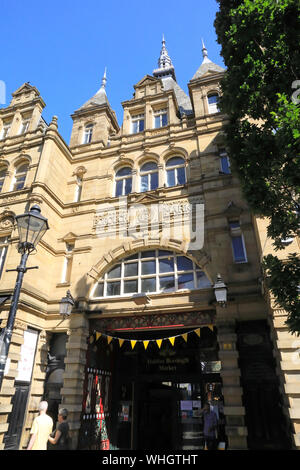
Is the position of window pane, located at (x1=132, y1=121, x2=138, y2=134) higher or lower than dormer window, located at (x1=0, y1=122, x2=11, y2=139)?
lower

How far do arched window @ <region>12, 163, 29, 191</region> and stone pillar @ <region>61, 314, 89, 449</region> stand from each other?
779 centimetres

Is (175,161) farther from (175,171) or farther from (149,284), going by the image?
(149,284)

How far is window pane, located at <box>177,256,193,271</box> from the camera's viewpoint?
11.3 m

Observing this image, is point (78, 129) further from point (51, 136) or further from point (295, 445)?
point (295, 445)

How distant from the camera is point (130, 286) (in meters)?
11.7

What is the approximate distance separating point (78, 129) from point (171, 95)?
596 cm

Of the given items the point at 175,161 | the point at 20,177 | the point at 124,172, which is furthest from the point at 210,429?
the point at 20,177

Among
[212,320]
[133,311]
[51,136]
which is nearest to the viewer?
[212,320]

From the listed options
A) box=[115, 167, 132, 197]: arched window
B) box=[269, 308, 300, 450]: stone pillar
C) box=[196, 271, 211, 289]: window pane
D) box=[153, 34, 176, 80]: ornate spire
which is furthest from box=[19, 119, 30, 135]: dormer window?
box=[153, 34, 176, 80]: ornate spire

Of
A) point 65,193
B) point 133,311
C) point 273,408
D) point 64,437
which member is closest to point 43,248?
point 65,193

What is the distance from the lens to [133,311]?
10.7m

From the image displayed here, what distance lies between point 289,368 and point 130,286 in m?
6.39

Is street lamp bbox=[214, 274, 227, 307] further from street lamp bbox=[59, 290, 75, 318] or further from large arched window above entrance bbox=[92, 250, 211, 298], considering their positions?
street lamp bbox=[59, 290, 75, 318]

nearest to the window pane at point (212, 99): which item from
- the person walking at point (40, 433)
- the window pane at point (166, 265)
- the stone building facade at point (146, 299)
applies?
the stone building facade at point (146, 299)
